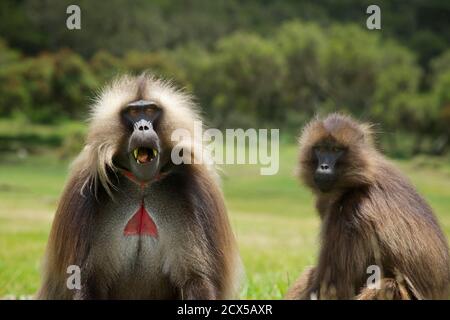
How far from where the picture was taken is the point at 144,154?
4699 mm

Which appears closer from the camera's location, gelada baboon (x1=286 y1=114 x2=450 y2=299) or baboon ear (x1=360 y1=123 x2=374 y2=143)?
gelada baboon (x1=286 y1=114 x2=450 y2=299)

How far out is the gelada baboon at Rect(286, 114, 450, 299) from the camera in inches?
184

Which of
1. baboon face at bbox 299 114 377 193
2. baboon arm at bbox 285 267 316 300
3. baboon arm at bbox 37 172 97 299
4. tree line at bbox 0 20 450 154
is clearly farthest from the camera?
tree line at bbox 0 20 450 154

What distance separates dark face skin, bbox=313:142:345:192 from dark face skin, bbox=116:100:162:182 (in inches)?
48.0

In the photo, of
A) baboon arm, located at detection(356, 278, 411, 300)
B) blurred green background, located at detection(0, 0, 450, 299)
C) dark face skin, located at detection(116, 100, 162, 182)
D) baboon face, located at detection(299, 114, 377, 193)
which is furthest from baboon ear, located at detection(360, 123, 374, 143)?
blurred green background, located at detection(0, 0, 450, 299)

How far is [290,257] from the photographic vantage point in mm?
11031

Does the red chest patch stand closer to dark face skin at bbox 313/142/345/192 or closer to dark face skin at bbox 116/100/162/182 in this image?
dark face skin at bbox 116/100/162/182

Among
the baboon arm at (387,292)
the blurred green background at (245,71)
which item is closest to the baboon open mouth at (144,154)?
the baboon arm at (387,292)

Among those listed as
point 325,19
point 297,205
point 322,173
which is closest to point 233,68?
point 325,19

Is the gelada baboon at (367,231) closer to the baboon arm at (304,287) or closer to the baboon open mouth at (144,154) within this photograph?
the baboon arm at (304,287)

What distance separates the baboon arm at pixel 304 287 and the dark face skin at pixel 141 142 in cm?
135

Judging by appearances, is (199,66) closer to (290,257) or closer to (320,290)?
(290,257)

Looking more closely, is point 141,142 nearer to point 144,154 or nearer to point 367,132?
point 144,154

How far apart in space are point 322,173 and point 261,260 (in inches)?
230
